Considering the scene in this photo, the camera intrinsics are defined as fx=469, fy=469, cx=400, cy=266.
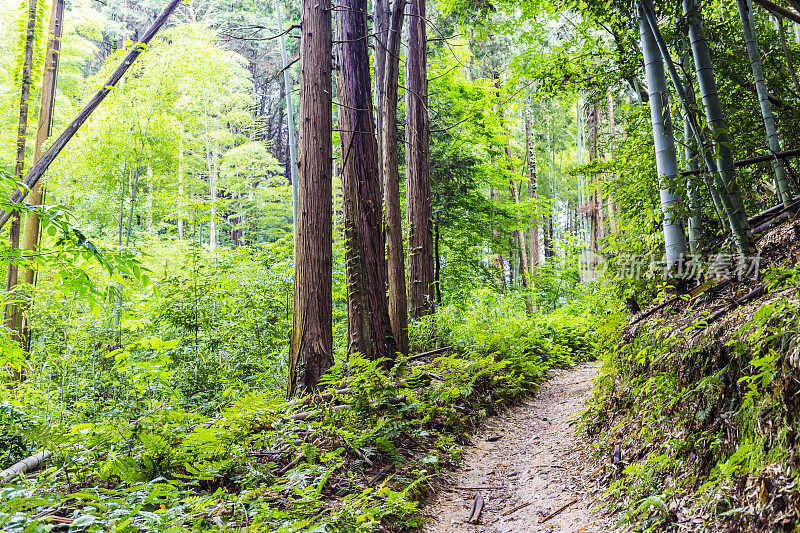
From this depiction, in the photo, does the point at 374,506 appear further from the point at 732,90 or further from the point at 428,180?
the point at 428,180

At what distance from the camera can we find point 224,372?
661 centimetres

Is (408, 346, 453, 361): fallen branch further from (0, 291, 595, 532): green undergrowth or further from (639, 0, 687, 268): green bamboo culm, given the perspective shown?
(639, 0, 687, 268): green bamboo culm

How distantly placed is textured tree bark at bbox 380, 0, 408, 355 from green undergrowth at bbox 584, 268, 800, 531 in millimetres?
4316

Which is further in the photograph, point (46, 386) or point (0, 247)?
point (46, 386)

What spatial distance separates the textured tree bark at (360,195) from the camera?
5.95 m

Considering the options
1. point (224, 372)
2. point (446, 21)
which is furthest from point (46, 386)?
point (446, 21)

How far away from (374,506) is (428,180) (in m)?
7.69

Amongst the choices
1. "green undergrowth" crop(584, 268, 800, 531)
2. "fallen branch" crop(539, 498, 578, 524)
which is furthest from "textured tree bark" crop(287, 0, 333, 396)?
"green undergrowth" crop(584, 268, 800, 531)

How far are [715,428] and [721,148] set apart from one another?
207 cm

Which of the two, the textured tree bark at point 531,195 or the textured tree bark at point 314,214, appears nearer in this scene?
the textured tree bark at point 314,214

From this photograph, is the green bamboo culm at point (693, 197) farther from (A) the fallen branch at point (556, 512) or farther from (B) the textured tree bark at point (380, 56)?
(B) the textured tree bark at point (380, 56)

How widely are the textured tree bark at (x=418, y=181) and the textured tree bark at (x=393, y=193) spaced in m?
1.46

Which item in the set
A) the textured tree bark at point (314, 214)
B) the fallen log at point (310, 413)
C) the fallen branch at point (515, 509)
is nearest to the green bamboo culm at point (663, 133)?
the fallen branch at point (515, 509)

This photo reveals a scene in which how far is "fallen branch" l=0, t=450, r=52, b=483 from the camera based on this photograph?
9.74ft
